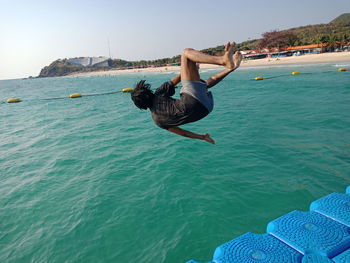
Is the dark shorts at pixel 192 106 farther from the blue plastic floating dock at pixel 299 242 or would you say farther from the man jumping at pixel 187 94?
the blue plastic floating dock at pixel 299 242

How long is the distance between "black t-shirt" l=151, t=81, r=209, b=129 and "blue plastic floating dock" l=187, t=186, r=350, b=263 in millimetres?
2218

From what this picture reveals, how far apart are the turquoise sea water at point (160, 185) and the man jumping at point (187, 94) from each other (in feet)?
10.4

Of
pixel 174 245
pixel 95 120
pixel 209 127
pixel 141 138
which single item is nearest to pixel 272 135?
pixel 209 127

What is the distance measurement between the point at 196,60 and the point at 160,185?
542 cm

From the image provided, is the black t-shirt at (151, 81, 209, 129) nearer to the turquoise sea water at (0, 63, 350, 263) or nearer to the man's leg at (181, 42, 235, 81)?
the man's leg at (181, 42, 235, 81)

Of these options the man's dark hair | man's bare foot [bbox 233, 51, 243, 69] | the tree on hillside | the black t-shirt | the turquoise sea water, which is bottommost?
the turquoise sea water

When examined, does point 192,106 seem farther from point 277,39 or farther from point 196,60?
point 277,39

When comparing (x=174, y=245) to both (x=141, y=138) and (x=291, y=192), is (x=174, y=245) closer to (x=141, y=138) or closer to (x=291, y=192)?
(x=291, y=192)

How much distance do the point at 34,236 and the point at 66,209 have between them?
3.57ft

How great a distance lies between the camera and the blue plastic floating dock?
11.9ft

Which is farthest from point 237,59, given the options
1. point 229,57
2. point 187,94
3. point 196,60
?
point 187,94

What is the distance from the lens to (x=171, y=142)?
12.1 meters

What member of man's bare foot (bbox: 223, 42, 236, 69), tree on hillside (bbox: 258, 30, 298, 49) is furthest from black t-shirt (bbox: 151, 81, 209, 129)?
tree on hillside (bbox: 258, 30, 298, 49)

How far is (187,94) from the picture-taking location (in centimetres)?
329
